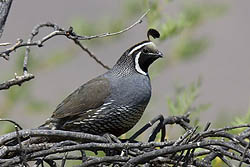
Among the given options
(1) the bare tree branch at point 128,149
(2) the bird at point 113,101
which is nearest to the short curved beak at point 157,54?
(2) the bird at point 113,101

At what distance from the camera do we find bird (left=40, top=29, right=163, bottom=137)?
353 cm

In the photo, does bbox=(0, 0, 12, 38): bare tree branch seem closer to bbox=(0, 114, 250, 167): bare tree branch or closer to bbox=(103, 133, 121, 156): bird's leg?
bbox=(0, 114, 250, 167): bare tree branch

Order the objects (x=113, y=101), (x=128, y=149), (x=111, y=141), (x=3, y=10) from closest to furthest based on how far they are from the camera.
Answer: (x=128, y=149) < (x=3, y=10) < (x=111, y=141) < (x=113, y=101)

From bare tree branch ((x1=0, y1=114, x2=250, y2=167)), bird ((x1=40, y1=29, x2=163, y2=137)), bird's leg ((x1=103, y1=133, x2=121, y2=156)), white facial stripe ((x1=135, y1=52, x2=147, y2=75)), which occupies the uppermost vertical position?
white facial stripe ((x1=135, y1=52, x2=147, y2=75))

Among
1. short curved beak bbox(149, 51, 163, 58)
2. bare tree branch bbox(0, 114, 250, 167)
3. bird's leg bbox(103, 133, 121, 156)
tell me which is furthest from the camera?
short curved beak bbox(149, 51, 163, 58)

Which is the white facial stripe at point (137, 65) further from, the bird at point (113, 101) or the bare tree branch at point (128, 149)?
the bare tree branch at point (128, 149)

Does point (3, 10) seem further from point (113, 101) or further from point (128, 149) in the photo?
point (113, 101)

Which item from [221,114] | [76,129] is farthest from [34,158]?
[221,114]

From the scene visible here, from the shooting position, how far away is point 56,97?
4.13 meters

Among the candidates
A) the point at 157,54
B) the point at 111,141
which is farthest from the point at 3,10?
the point at 157,54

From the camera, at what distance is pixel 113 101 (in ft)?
12.0

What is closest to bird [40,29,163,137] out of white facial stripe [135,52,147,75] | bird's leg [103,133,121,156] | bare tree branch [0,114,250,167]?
white facial stripe [135,52,147,75]

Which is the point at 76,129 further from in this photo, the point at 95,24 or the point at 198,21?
the point at 198,21

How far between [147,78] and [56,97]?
641 millimetres
